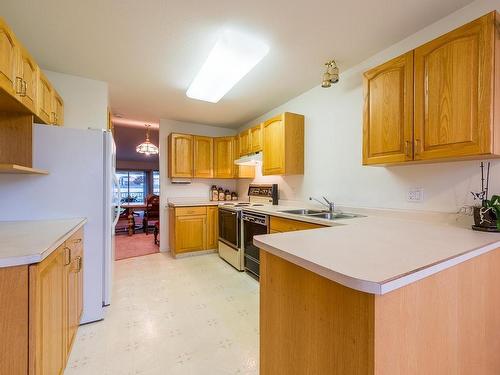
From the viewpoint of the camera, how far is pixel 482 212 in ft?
4.37

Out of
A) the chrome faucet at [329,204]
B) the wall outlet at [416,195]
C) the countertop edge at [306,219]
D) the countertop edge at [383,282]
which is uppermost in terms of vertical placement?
the wall outlet at [416,195]

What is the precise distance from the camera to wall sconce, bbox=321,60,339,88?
207 cm

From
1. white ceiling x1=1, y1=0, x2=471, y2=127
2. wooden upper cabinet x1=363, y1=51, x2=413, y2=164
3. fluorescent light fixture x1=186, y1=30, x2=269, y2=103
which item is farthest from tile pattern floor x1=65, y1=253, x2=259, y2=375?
white ceiling x1=1, y1=0, x2=471, y2=127

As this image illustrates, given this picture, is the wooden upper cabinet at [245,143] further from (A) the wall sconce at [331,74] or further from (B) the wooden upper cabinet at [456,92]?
(B) the wooden upper cabinet at [456,92]

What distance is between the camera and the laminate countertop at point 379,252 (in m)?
0.67

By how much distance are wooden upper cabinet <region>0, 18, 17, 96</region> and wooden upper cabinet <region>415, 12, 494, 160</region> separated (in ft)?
8.23

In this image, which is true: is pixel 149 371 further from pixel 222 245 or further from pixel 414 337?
pixel 222 245

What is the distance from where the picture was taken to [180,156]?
12.9 ft

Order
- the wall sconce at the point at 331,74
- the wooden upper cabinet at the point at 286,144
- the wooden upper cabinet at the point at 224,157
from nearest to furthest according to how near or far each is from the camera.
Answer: the wall sconce at the point at 331,74
the wooden upper cabinet at the point at 286,144
the wooden upper cabinet at the point at 224,157

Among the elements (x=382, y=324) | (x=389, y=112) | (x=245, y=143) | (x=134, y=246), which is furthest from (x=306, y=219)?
(x=134, y=246)

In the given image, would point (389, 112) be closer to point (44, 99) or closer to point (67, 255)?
point (67, 255)

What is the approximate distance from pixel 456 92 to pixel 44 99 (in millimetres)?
3048

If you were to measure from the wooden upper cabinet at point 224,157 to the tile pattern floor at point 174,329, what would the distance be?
1.92 metres

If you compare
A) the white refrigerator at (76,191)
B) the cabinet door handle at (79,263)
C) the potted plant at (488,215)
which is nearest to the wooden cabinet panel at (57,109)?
the white refrigerator at (76,191)
